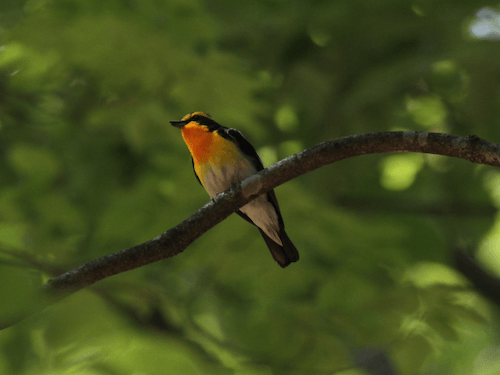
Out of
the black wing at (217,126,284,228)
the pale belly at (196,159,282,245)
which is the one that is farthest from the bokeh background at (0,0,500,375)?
the black wing at (217,126,284,228)

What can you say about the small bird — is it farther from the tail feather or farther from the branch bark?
the branch bark

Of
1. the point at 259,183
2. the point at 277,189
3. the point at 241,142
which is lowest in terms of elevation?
the point at 259,183

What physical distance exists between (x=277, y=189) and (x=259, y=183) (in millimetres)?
2217

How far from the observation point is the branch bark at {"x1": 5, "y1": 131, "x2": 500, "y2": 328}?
2.56 metres

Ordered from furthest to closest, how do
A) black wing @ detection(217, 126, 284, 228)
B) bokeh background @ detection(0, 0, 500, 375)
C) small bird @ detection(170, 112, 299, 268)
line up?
bokeh background @ detection(0, 0, 500, 375) < black wing @ detection(217, 126, 284, 228) < small bird @ detection(170, 112, 299, 268)

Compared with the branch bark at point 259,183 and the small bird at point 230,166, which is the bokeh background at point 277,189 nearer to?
the small bird at point 230,166

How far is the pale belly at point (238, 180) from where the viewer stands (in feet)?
14.4

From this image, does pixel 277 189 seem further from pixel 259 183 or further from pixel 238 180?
pixel 259 183

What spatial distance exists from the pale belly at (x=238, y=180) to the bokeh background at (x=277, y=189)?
1.45 feet

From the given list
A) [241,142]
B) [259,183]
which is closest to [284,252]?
[241,142]

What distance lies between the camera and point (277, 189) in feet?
17.1

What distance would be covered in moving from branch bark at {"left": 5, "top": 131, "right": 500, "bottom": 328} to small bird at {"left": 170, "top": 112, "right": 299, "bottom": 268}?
125 cm

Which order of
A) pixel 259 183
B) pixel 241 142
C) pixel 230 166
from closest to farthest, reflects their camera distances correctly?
pixel 259 183 < pixel 230 166 < pixel 241 142

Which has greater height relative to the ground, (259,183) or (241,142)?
(241,142)
